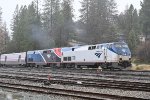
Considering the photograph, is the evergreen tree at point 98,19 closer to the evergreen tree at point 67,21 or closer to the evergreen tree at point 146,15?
the evergreen tree at point 67,21

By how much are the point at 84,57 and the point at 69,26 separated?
1649 inches

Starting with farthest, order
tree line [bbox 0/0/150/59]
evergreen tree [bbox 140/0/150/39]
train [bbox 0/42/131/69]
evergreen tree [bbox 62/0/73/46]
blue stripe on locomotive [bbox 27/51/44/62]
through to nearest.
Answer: evergreen tree [bbox 62/0/73/46] → tree line [bbox 0/0/150/59] → evergreen tree [bbox 140/0/150/39] → blue stripe on locomotive [bbox 27/51/44/62] → train [bbox 0/42/131/69]

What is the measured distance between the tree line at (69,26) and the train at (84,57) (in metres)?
21.6

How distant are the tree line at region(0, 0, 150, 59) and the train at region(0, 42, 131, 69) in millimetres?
21579

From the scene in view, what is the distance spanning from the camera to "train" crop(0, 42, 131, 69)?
109ft

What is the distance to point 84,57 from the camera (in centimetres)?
3744

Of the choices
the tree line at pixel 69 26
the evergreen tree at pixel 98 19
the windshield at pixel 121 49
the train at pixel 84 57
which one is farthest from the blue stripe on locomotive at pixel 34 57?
the evergreen tree at pixel 98 19

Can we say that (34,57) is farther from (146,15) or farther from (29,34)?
(146,15)

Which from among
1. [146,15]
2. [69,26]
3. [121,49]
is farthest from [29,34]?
[121,49]

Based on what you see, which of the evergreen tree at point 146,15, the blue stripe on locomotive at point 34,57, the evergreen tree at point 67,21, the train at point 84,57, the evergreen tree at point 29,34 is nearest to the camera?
the train at point 84,57

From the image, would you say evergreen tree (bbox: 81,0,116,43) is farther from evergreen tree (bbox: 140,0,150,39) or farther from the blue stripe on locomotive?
the blue stripe on locomotive

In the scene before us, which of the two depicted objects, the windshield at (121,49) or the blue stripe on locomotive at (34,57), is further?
the blue stripe on locomotive at (34,57)

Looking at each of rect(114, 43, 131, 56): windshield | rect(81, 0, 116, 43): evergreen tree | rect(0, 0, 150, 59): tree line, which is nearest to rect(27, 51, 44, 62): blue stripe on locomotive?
rect(114, 43, 131, 56): windshield

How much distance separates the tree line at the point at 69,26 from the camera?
71750mm
